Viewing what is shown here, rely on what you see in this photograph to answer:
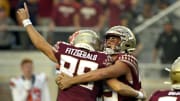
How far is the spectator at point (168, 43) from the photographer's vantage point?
1497 cm

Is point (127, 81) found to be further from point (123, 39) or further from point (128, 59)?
point (123, 39)

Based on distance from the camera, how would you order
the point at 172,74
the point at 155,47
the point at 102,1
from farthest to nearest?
the point at 102,1, the point at 155,47, the point at 172,74

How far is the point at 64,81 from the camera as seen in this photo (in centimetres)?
776

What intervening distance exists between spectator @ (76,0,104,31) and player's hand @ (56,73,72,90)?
775 centimetres

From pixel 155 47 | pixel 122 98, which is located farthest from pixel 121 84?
pixel 155 47

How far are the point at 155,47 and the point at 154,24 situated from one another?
60 cm

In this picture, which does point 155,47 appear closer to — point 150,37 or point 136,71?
point 150,37

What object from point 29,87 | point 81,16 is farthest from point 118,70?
point 81,16

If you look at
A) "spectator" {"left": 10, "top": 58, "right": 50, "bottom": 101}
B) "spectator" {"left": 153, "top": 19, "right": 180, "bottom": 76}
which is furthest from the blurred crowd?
"spectator" {"left": 10, "top": 58, "right": 50, "bottom": 101}

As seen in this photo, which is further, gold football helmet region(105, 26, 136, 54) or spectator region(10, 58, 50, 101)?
spectator region(10, 58, 50, 101)

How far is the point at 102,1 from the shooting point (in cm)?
1619

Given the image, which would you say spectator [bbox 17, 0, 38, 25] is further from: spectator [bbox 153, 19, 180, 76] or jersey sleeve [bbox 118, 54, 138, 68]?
jersey sleeve [bbox 118, 54, 138, 68]

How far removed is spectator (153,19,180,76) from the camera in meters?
15.0

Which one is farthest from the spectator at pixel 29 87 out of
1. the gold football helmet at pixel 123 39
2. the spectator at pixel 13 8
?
the gold football helmet at pixel 123 39
